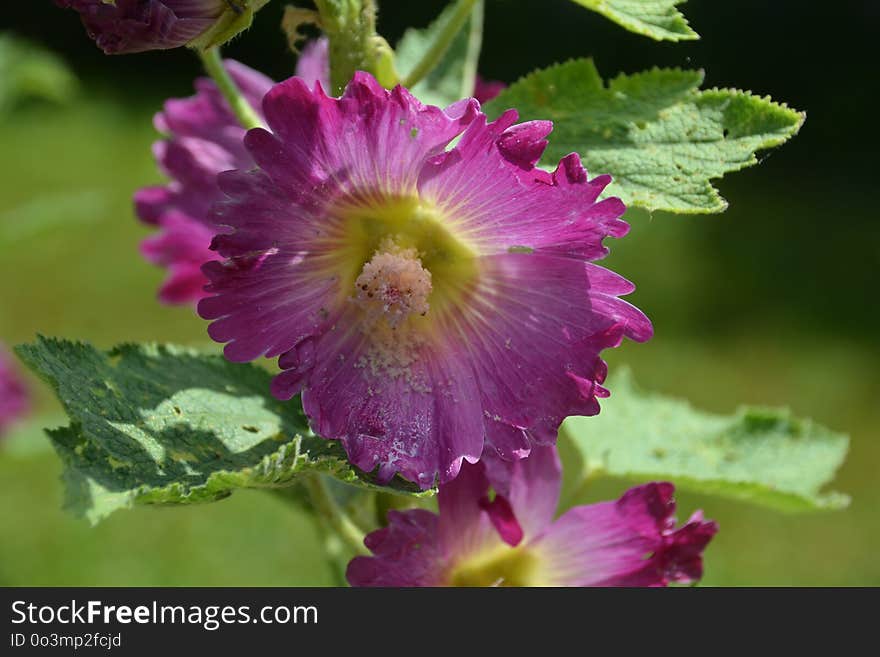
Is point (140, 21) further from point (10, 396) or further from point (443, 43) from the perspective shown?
point (10, 396)

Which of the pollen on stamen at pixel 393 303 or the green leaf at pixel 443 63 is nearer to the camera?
the pollen on stamen at pixel 393 303

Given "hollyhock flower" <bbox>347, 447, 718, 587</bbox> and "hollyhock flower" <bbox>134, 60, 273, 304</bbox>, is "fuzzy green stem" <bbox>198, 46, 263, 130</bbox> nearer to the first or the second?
"hollyhock flower" <bbox>134, 60, 273, 304</bbox>

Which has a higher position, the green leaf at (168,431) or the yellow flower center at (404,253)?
the yellow flower center at (404,253)

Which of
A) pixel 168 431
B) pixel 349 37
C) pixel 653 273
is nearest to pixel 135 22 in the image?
pixel 349 37

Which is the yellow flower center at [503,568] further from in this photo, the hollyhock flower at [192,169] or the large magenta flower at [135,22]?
the large magenta flower at [135,22]

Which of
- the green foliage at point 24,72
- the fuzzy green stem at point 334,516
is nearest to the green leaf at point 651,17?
the fuzzy green stem at point 334,516

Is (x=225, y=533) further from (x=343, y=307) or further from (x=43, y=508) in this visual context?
(x=343, y=307)

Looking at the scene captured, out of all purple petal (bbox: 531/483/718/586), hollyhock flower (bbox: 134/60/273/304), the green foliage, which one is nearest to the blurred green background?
the green foliage
